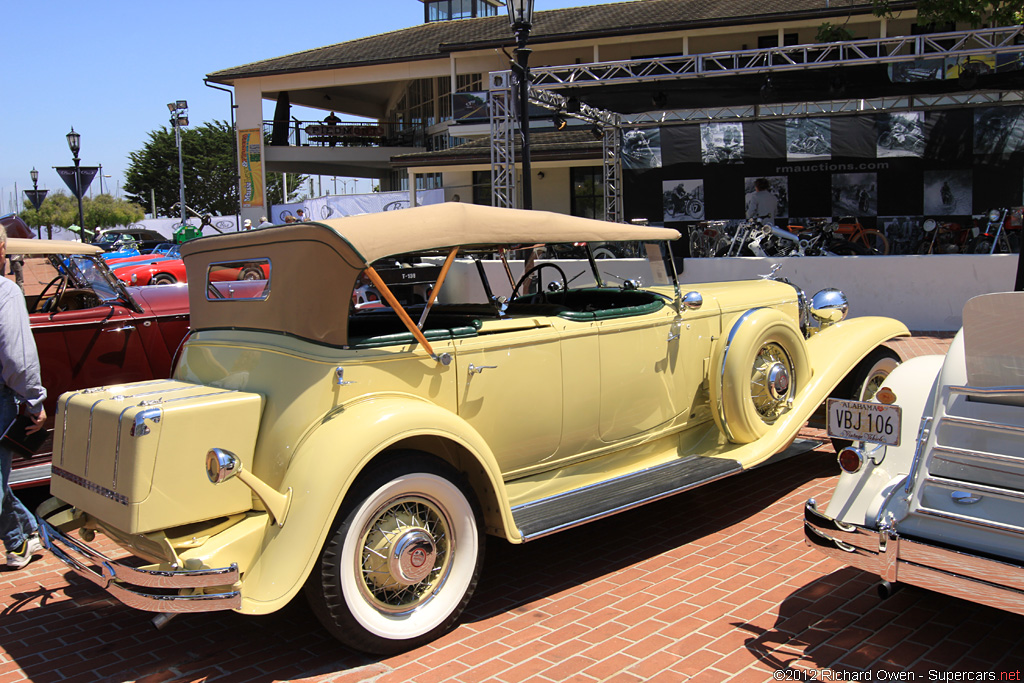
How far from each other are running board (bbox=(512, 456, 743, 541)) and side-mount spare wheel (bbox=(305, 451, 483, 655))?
1.05ft

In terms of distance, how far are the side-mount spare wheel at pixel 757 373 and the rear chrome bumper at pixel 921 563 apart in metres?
1.60

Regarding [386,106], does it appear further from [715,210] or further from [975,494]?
[975,494]

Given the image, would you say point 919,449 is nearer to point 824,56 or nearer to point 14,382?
point 14,382

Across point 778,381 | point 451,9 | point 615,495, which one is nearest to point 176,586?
point 615,495

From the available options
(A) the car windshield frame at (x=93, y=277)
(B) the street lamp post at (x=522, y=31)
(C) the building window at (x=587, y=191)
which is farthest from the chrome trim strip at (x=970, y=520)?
(C) the building window at (x=587, y=191)

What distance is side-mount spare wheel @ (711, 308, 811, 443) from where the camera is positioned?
15.9 feet

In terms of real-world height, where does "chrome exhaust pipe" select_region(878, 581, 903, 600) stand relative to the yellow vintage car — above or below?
below

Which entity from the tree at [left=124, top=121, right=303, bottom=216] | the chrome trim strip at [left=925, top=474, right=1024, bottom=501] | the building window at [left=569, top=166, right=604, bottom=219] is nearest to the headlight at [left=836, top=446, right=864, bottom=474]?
the chrome trim strip at [left=925, top=474, right=1024, bottom=501]

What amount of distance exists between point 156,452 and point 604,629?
6.58 feet

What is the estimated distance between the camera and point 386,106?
38.4 metres

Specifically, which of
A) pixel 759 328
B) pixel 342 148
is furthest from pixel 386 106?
pixel 759 328

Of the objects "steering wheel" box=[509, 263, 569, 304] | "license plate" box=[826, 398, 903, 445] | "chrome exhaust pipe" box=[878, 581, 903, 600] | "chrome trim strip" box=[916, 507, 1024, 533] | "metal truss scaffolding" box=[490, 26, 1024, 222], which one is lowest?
"chrome exhaust pipe" box=[878, 581, 903, 600]

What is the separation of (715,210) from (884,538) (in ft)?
57.0

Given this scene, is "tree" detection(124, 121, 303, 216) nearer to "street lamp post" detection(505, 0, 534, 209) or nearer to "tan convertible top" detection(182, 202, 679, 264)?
"street lamp post" detection(505, 0, 534, 209)
